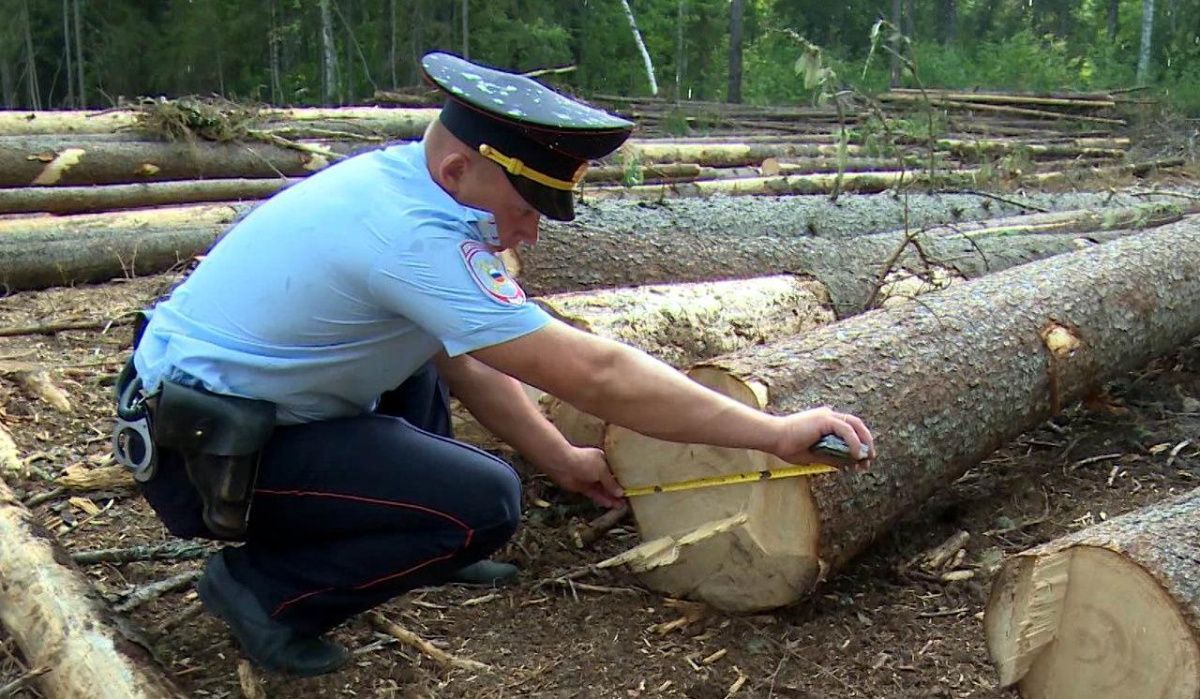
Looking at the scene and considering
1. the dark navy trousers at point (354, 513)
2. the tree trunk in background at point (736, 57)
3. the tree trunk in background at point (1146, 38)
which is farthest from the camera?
the tree trunk in background at point (1146, 38)

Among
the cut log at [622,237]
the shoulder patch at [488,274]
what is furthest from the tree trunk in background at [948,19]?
the shoulder patch at [488,274]

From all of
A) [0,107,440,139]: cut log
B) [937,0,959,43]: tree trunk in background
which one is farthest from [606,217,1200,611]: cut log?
[937,0,959,43]: tree trunk in background

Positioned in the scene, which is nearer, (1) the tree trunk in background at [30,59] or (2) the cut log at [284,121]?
(2) the cut log at [284,121]

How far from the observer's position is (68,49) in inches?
831

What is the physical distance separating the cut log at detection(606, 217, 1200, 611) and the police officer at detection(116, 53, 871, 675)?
0.49 meters

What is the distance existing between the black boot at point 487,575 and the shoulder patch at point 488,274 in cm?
110

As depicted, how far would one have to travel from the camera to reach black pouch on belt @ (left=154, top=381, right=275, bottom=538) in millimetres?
2080

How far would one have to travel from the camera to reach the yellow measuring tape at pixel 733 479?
8.00 ft

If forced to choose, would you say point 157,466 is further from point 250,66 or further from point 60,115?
point 250,66

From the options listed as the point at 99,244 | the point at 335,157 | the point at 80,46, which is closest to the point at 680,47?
the point at 80,46

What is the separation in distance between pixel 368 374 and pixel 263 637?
627mm

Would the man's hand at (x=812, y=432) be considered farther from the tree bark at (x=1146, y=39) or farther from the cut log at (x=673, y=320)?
the tree bark at (x=1146, y=39)

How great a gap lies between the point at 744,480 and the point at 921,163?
766cm

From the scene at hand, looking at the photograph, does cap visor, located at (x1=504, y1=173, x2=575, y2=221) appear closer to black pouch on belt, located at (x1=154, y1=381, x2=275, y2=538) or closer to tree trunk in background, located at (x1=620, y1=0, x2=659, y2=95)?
black pouch on belt, located at (x1=154, y1=381, x2=275, y2=538)
